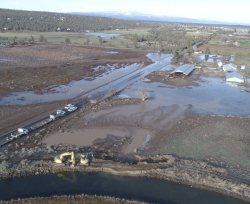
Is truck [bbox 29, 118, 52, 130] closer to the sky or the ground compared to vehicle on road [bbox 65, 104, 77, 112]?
closer to the ground

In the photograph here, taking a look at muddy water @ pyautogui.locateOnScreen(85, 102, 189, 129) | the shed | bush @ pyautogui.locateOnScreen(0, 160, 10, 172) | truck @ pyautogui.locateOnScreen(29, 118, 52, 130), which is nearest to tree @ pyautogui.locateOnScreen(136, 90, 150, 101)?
muddy water @ pyautogui.locateOnScreen(85, 102, 189, 129)

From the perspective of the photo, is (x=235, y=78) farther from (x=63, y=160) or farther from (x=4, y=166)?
(x=4, y=166)

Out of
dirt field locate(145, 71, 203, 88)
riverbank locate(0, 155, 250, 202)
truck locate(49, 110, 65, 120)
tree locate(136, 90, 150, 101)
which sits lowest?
riverbank locate(0, 155, 250, 202)

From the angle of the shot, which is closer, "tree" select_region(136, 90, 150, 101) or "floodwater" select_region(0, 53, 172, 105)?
"floodwater" select_region(0, 53, 172, 105)

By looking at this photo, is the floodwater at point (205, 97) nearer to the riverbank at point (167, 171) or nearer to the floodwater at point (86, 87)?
the floodwater at point (86, 87)

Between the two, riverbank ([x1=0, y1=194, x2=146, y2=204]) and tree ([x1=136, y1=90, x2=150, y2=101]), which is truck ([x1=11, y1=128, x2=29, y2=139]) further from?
tree ([x1=136, y1=90, x2=150, y2=101])

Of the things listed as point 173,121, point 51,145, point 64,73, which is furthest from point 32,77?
point 173,121

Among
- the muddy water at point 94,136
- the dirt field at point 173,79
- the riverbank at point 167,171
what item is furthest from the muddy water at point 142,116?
the dirt field at point 173,79
